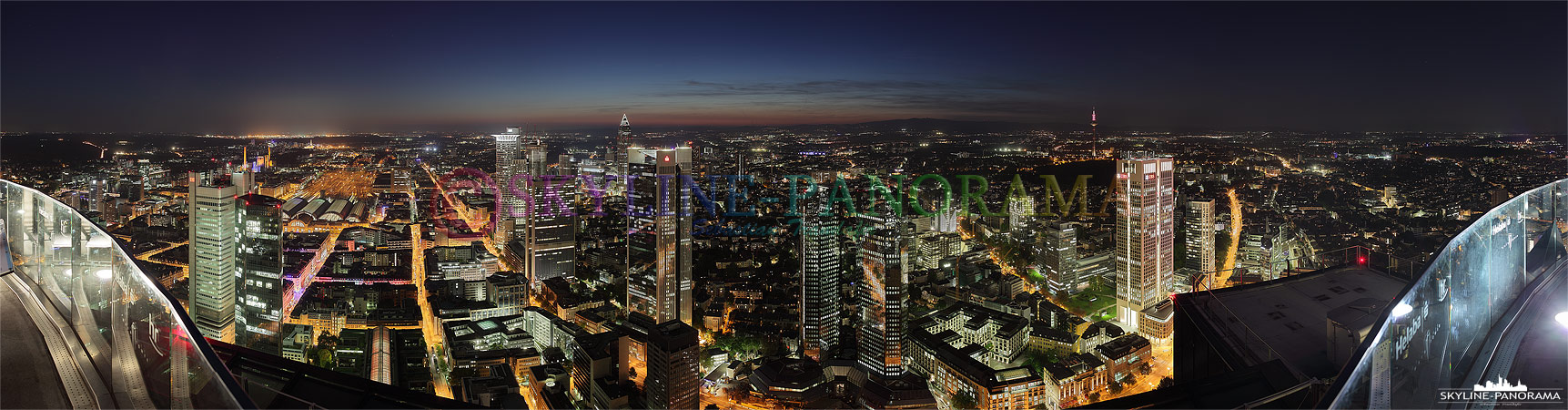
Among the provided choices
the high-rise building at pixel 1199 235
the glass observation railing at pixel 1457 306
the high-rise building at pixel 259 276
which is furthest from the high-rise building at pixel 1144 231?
the high-rise building at pixel 259 276

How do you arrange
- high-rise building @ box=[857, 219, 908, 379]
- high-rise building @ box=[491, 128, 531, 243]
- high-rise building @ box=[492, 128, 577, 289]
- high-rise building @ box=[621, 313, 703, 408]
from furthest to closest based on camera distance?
high-rise building @ box=[491, 128, 531, 243] → high-rise building @ box=[492, 128, 577, 289] → high-rise building @ box=[857, 219, 908, 379] → high-rise building @ box=[621, 313, 703, 408]

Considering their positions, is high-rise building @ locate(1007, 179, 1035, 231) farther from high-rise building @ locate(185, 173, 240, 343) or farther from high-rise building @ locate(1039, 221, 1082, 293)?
high-rise building @ locate(185, 173, 240, 343)

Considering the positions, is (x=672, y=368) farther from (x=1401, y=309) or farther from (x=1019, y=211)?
(x=1019, y=211)

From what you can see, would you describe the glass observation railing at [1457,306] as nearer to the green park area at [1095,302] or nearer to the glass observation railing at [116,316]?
the glass observation railing at [116,316]

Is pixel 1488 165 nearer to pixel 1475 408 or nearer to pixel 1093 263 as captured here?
pixel 1093 263

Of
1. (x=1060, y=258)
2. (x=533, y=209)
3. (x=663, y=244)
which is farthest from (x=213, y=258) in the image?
(x=1060, y=258)

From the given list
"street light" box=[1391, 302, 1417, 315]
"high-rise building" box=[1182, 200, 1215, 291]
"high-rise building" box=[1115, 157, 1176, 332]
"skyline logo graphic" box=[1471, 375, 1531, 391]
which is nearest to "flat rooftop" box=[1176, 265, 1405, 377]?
"skyline logo graphic" box=[1471, 375, 1531, 391]
